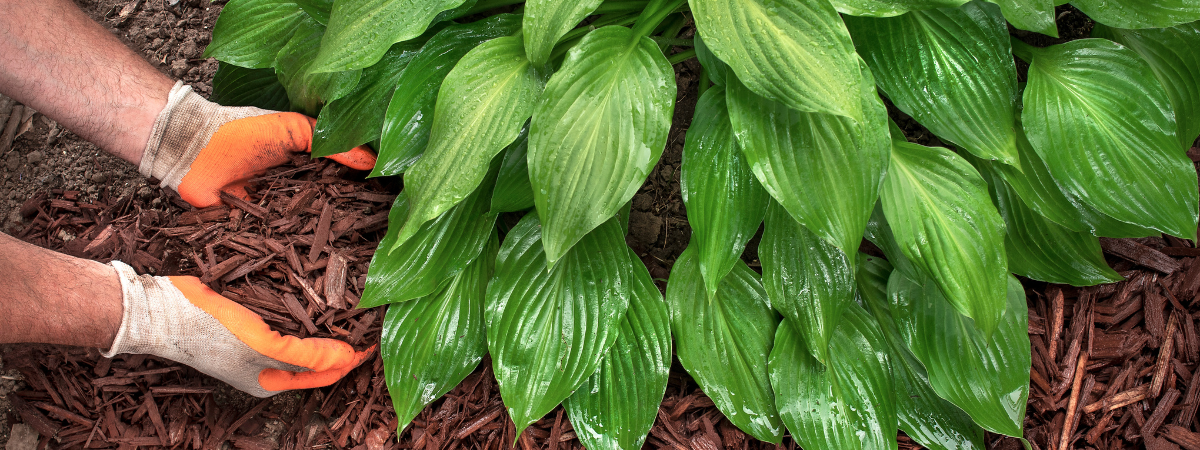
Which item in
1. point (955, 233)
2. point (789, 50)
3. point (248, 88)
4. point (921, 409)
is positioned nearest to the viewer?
point (789, 50)

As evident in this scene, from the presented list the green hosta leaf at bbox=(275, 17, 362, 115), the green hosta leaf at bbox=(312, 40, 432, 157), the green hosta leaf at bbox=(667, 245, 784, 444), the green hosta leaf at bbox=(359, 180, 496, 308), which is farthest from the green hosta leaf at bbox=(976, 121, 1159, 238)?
the green hosta leaf at bbox=(275, 17, 362, 115)

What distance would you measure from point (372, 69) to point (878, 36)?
3.63 ft

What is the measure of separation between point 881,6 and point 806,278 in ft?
1.74

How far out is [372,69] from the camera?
141 cm

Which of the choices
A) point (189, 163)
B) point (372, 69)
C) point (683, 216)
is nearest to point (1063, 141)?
point (683, 216)

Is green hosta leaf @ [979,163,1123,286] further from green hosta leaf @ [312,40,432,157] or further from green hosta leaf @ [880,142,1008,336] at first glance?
green hosta leaf @ [312,40,432,157]

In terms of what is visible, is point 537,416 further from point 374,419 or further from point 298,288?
point 298,288

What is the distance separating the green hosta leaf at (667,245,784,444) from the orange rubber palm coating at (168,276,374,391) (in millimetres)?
767

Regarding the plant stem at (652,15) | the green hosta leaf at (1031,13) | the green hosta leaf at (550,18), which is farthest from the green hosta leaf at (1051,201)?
the green hosta leaf at (550,18)

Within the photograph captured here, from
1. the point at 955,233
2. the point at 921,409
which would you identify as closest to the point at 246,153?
the point at 955,233

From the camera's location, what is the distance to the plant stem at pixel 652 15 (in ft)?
3.93

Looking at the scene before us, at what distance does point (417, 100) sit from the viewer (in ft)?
4.18

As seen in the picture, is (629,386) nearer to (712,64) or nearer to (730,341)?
(730,341)

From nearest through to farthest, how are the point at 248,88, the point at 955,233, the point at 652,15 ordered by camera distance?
1. the point at 955,233
2. the point at 652,15
3. the point at 248,88
